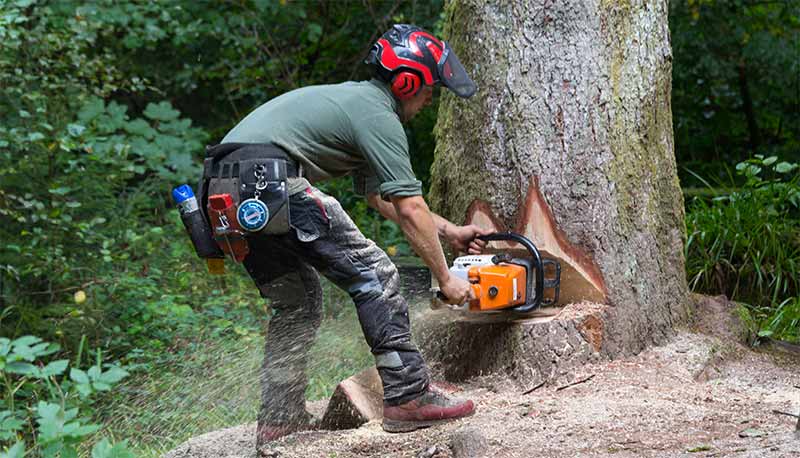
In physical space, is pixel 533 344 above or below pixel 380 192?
below

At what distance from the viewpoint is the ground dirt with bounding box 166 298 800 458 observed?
3410 mm

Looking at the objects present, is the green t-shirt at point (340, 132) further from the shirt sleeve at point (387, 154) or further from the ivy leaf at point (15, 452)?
the ivy leaf at point (15, 452)

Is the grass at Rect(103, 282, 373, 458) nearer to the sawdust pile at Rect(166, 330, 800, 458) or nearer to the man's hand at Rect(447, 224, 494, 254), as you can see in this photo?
the sawdust pile at Rect(166, 330, 800, 458)

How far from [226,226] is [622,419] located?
1.73 m

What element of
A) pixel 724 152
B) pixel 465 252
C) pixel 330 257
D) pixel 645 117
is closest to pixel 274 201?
pixel 330 257

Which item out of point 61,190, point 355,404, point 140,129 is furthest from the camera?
point 140,129

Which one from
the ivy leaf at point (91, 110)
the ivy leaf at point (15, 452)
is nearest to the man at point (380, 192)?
the ivy leaf at point (15, 452)

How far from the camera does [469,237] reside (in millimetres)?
4398

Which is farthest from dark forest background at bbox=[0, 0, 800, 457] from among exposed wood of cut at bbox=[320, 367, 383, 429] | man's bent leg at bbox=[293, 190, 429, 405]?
man's bent leg at bbox=[293, 190, 429, 405]

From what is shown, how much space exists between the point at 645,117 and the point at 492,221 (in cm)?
87

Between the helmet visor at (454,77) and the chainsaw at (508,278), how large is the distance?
2.27 feet

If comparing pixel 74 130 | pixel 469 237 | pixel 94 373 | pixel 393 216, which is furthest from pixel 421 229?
pixel 74 130

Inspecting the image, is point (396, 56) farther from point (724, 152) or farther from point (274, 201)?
point (724, 152)

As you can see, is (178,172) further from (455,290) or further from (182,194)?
(455,290)
